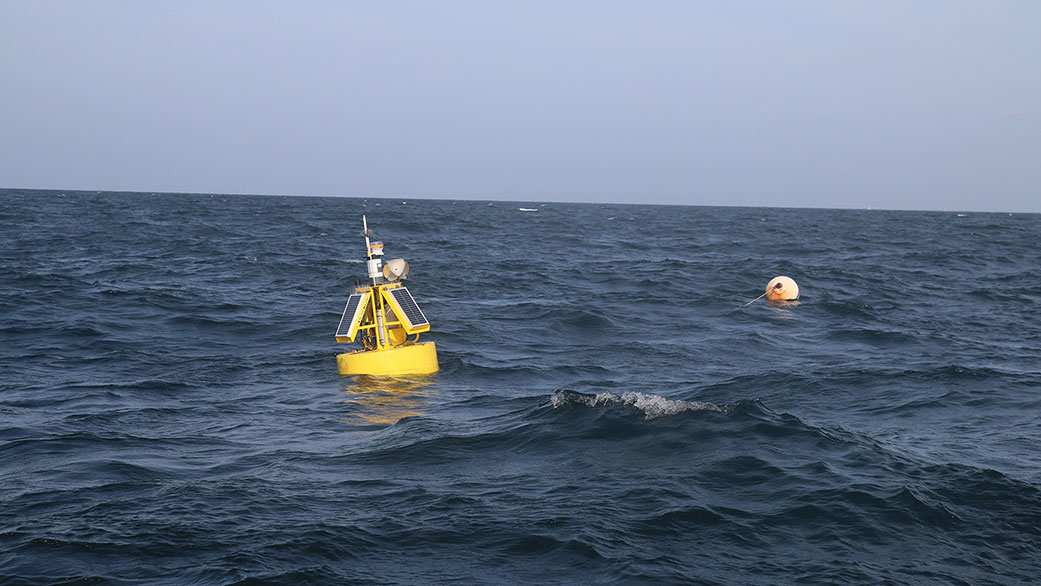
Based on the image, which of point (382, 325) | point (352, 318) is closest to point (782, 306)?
point (382, 325)

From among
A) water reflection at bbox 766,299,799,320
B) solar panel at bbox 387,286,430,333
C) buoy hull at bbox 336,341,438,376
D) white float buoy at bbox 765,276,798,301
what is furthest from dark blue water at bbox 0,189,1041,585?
solar panel at bbox 387,286,430,333

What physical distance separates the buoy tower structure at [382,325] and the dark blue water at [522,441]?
19.8 inches

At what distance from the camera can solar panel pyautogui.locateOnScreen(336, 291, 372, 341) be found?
15.9m

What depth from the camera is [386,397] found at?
14.8m

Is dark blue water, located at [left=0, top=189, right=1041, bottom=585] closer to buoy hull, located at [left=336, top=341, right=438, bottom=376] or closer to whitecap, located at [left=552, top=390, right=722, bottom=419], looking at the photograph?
whitecap, located at [left=552, top=390, right=722, bottom=419]

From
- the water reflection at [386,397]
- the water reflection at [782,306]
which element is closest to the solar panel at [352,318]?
the water reflection at [386,397]

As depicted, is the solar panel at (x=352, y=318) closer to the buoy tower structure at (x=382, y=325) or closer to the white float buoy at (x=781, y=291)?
the buoy tower structure at (x=382, y=325)

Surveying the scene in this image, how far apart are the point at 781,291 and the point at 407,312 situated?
1559 cm

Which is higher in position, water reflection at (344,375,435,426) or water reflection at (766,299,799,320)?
water reflection at (344,375,435,426)

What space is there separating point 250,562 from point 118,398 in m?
8.10

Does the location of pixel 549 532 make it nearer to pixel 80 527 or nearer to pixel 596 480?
pixel 596 480

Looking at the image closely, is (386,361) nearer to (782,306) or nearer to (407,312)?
(407,312)

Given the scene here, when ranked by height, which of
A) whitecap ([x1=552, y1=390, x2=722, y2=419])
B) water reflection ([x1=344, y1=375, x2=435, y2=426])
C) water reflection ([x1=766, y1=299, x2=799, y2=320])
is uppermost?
whitecap ([x1=552, y1=390, x2=722, y2=419])

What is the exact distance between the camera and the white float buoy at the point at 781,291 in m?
27.9
